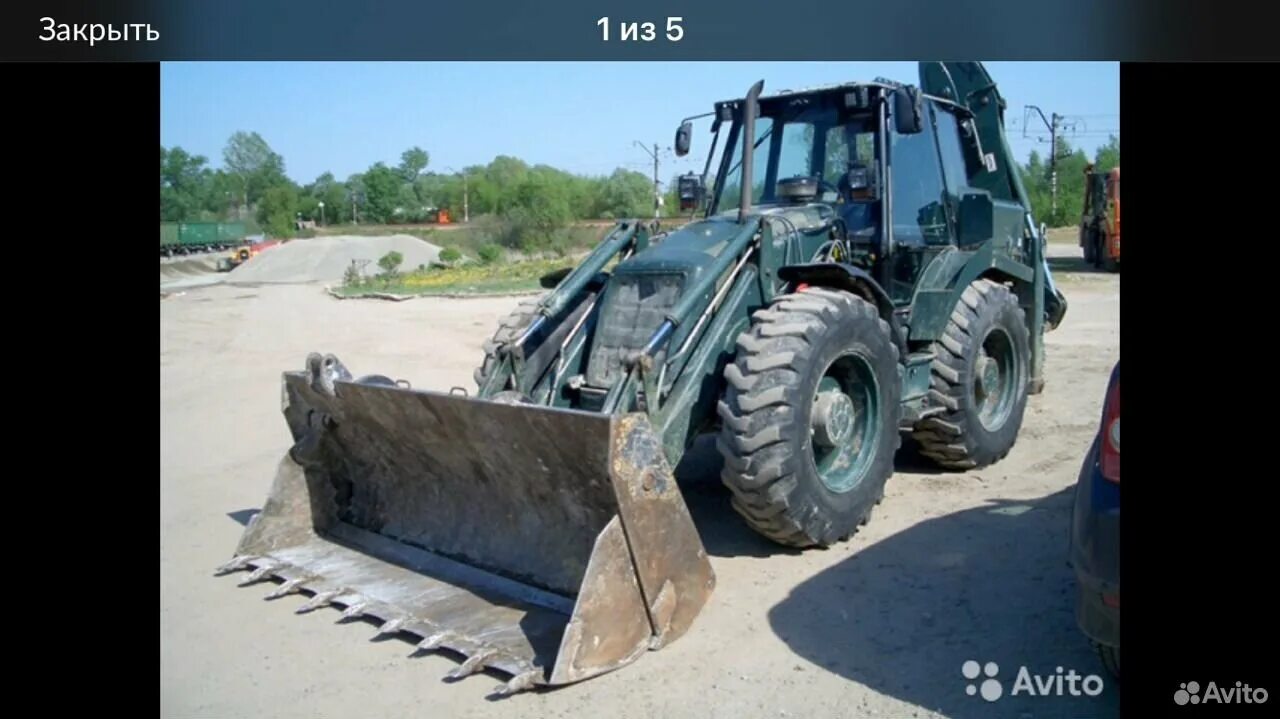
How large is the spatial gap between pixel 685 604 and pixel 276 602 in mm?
1910

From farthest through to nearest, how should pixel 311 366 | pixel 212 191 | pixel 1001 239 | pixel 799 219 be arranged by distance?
pixel 212 191, pixel 1001 239, pixel 799 219, pixel 311 366

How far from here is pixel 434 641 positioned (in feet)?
13.2

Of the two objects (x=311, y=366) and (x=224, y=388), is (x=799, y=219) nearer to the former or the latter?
(x=311, y=366)

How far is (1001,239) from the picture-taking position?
23.7 feet

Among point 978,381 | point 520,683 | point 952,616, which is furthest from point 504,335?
point 978,381

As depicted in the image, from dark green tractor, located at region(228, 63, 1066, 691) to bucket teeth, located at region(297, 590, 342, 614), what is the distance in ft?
0.06

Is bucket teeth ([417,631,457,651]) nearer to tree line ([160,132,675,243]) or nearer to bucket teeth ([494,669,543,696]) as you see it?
bucket teeth ([494,669,543,696])

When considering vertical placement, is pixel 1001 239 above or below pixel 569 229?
below

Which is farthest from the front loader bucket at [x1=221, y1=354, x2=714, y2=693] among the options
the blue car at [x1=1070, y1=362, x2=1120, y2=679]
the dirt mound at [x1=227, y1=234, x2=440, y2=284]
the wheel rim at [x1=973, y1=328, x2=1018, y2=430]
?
the dirt mound at [x1=227, y1=234, x2=440, y2=284]

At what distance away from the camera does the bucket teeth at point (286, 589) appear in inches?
186

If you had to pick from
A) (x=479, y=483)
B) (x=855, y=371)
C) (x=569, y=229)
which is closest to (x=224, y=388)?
(x=479, y=483)

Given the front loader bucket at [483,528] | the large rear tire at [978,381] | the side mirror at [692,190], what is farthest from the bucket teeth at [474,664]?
the side mirror at [692,190]
